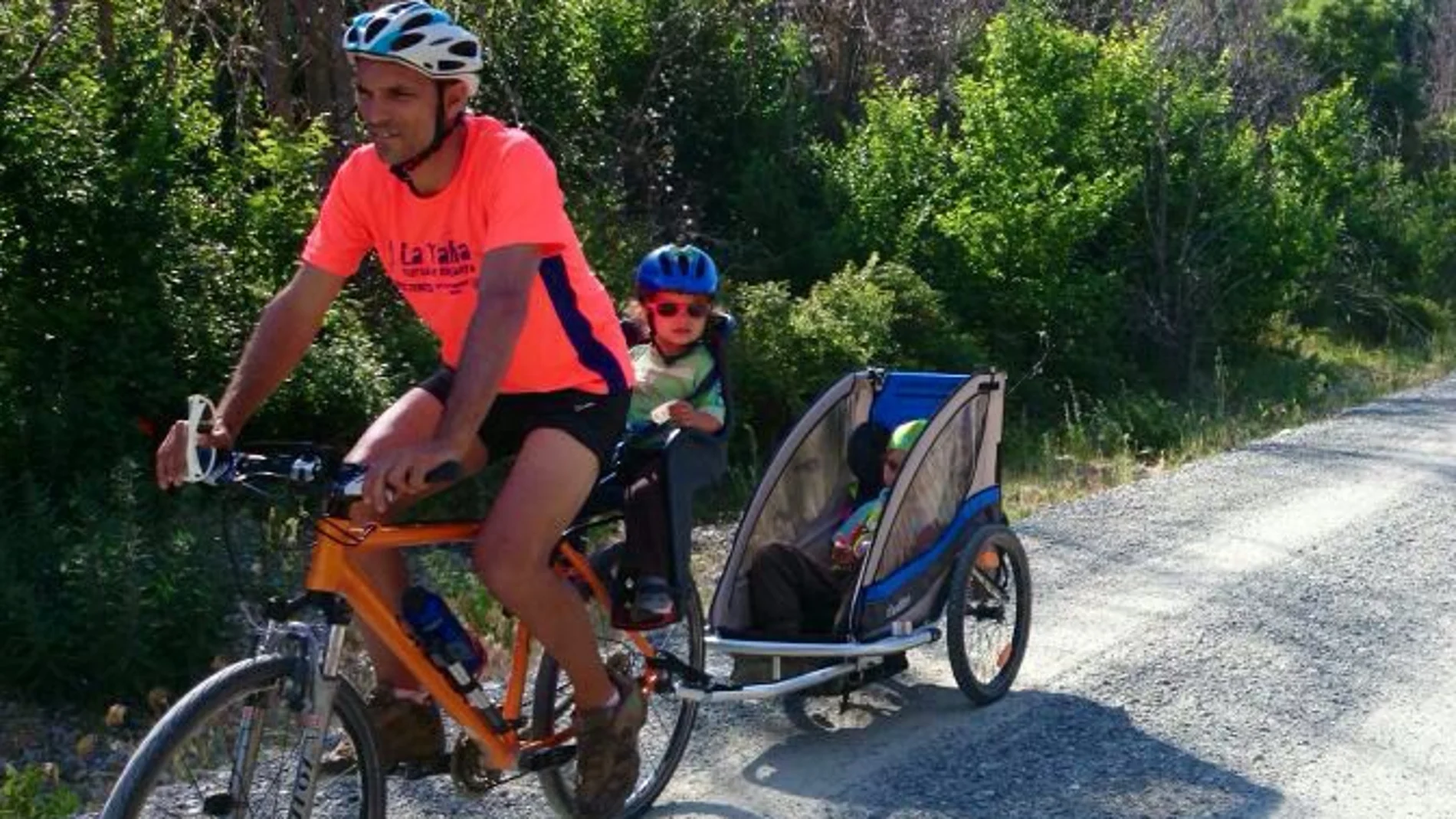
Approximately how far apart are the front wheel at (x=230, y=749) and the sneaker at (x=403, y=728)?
1.12 feet

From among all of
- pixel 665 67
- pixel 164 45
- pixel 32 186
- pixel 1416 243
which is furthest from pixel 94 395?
pixel 1416 243

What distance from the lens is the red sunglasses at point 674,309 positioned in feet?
19.2

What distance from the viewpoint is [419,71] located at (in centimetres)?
444

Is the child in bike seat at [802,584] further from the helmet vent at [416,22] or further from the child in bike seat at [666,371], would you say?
the helmet vent at [416,22]

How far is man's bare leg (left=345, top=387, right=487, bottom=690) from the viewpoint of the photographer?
4.58m

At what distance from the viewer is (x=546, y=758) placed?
5023mm

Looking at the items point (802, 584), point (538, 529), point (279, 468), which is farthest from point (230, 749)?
point (802, 584)

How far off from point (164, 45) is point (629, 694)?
5.69 m

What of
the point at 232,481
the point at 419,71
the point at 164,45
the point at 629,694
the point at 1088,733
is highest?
the point at 164,45

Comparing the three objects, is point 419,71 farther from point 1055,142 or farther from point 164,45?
point 1055,142

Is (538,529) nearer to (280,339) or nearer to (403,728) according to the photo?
(403,728)

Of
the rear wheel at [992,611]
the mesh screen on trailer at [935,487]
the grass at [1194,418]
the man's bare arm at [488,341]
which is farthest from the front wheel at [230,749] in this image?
the grass at [1194,418]

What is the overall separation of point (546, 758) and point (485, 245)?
1394 mm

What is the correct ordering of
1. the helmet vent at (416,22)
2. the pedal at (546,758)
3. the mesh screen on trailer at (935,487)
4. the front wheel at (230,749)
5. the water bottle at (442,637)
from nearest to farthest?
the front wheel at (230,749), the helmet vent at (416,22), the water bottle at (442,637), the pedal at (546,758), the mesh screen on trailer at (935,487)
